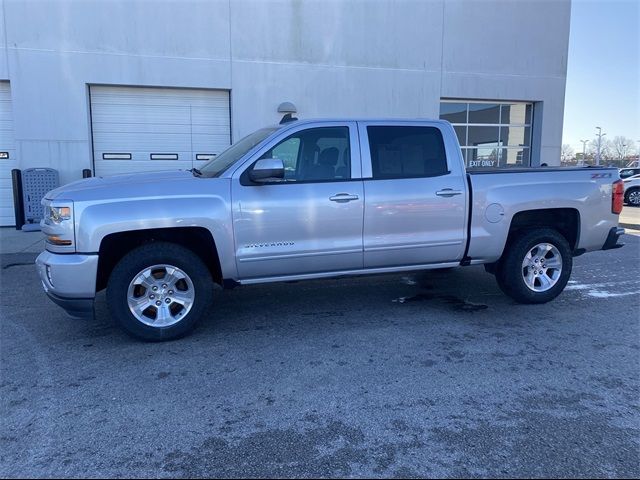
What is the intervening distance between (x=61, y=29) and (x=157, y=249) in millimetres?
9462

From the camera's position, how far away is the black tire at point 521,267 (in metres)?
5.45

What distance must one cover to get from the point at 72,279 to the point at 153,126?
8716 millimetres

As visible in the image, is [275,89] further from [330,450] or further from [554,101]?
[330,450]

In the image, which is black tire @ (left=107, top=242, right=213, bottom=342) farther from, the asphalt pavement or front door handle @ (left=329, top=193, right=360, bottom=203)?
front door handle @ (left=329, top=193, right=360, bottom=203)

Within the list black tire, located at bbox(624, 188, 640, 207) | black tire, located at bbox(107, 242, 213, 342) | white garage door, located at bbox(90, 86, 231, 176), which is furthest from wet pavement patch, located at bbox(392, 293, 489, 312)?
black tire, located at bbox(624, 188, 640, 207)

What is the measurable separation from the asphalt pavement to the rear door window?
4.95 feet

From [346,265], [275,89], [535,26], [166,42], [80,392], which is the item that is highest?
[535,26]

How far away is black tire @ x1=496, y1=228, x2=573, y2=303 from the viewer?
17.9 ft

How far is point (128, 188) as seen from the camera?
431cm

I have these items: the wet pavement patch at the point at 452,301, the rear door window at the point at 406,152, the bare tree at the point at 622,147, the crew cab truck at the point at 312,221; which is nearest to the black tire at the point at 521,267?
the crew cab truck at the point at 312,221

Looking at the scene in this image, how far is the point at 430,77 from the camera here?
13680mm

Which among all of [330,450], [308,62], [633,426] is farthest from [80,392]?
[308,62]

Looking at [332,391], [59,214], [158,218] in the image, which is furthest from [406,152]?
[59,214]

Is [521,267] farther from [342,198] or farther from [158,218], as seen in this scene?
[158,218]
